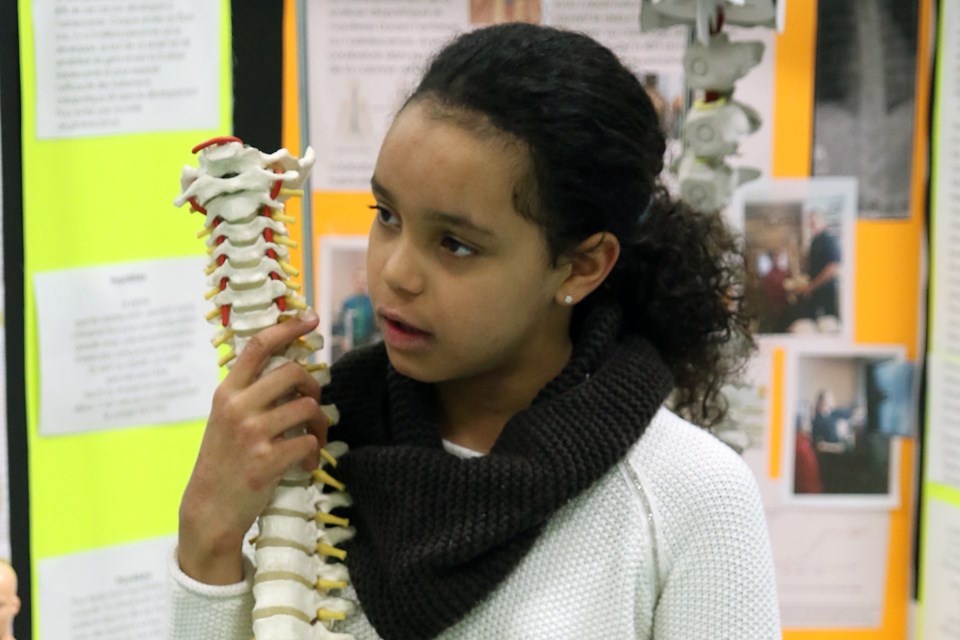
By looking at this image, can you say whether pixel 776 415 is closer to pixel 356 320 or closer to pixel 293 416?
pixel 356 320

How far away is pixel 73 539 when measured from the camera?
153cm

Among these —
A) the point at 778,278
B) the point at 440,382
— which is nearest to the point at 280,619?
the point at 440,382

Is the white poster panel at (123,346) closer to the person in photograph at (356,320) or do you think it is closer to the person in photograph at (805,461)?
the person in photograph at (356,320)

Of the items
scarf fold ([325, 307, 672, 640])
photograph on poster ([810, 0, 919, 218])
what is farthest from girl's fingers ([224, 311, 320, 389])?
photograph on poster ([810, 0, 919, 218])

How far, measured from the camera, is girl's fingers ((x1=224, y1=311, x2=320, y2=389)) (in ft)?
2.90

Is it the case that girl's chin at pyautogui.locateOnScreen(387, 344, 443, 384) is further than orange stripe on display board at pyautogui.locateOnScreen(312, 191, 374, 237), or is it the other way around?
orange stripe on display board at pyautogui.locateOnScreen(312, 191, 374, 237)

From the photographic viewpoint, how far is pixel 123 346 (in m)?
1.53

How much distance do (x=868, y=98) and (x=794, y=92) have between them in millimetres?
118

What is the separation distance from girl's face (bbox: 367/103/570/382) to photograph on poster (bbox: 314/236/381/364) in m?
0.75

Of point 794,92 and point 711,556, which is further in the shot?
point 794,92

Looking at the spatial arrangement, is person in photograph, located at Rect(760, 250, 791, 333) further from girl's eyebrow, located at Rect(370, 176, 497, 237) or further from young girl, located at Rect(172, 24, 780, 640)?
girl's eyebrow, located at Rect(370, 176, 497, 237)

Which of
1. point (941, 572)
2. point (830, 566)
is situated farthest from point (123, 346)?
point (941, 572)

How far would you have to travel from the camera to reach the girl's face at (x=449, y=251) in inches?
32.3

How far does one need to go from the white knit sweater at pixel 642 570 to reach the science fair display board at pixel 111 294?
0.71 metres
